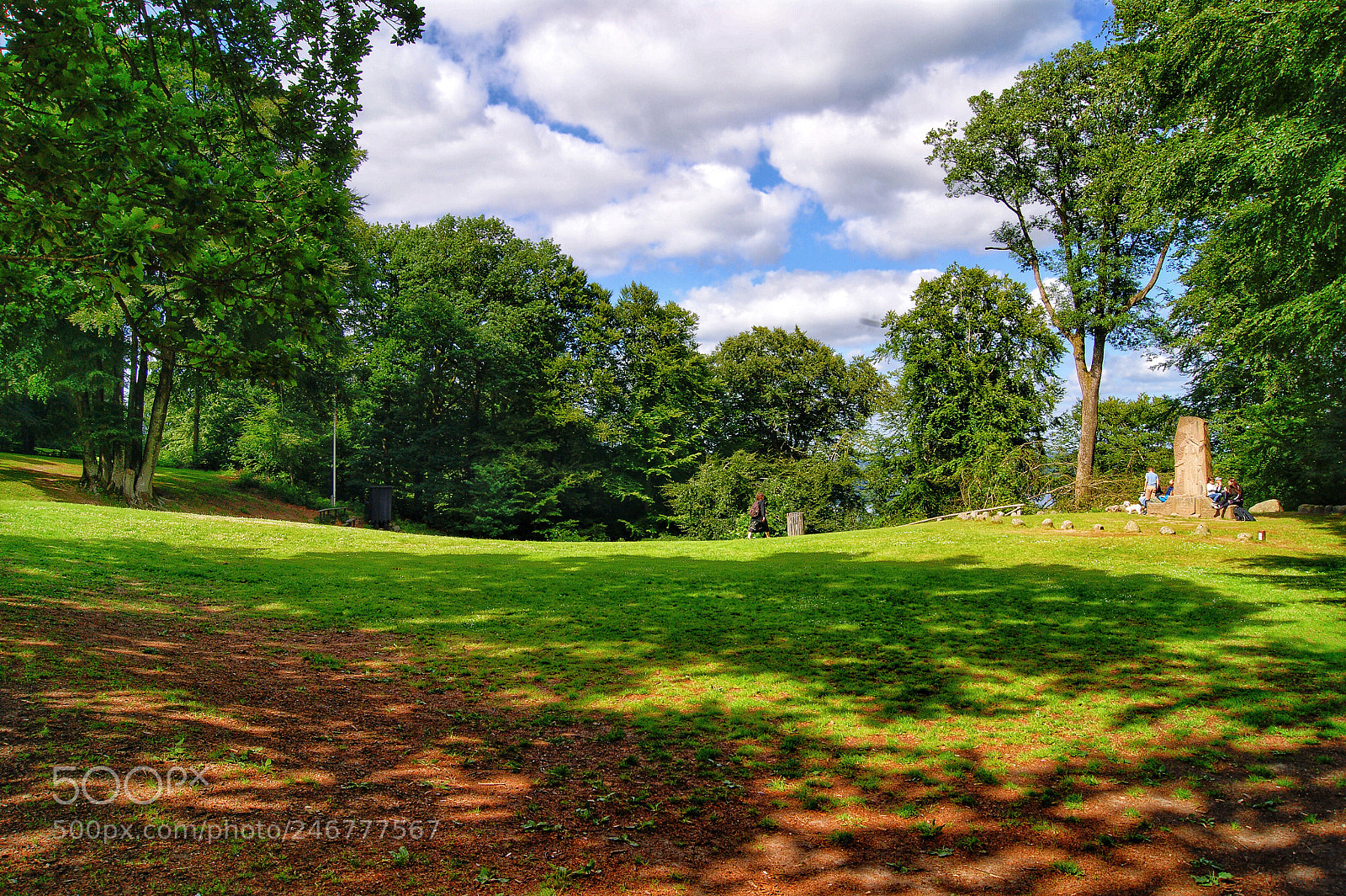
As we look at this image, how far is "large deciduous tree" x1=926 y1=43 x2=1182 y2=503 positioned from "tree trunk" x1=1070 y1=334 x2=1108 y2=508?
3cm

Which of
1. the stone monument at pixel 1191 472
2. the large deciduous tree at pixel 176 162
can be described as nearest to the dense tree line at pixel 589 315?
the large deciduous tree at pixel 176 162

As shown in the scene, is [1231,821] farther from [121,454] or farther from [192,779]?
[121,454]

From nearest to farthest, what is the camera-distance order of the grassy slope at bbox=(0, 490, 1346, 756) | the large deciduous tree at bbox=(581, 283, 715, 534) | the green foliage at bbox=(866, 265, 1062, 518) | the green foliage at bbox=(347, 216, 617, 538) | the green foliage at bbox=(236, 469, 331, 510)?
the grassy slope at bbox=(0, 490, 1346, 756)
the green foliage at bbox=(866, 265, 1062, 518)
the green foliage at bbox=(236, 469, 331, 510)
the green foliage at bbox=(347, 216, 617, 538)
the large deciduous tree at bbox=(581, 283, 715, 534)

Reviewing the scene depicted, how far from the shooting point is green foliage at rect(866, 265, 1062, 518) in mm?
33688

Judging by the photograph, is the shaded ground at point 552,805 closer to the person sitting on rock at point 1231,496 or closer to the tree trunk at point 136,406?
the person sitting on rock at point 1231,496

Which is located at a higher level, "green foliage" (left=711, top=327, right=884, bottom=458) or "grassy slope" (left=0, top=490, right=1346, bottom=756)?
"green foliage" (left=711, top=327, right=884, bottom=458)

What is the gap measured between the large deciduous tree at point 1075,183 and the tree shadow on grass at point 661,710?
1909cm

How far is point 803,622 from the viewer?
948 cm

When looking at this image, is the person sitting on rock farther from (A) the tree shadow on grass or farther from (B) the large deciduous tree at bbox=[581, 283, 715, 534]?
(B) the large deciduous tree at bbox=[581, 283, 715, 534]

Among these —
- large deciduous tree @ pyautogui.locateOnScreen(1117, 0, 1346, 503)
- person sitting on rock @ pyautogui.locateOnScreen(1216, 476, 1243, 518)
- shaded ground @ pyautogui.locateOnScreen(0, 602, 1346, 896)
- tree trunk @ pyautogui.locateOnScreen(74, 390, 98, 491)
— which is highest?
large deciduous tree @ pyautogui.locateOnScreen(1117, 0, 1346, 503)

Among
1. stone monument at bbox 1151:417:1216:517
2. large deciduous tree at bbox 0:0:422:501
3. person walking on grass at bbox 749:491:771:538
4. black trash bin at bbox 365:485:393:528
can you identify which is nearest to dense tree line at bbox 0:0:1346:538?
large deciduous tree at bbox 0:0:422:501

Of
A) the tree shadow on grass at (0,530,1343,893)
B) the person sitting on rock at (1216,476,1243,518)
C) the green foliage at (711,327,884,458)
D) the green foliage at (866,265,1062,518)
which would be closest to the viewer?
the tree shadow on grass at (0,530,1343,893)

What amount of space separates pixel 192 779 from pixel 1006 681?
660cm

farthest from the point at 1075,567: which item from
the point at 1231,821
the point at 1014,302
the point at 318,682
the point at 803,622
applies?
the point at 1014,302
